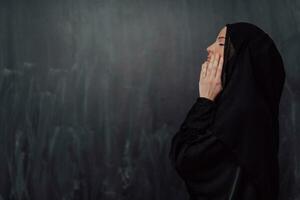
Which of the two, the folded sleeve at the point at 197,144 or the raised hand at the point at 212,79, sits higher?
the raised hand at the point at 212,79

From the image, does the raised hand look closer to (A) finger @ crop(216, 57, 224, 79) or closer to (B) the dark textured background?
(A) finger @ crop(216, 57, 224, 79)

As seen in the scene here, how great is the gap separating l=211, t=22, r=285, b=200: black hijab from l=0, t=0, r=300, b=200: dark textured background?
1.24ft

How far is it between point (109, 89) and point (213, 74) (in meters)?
0.48

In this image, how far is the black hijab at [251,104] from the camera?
3.02 ft

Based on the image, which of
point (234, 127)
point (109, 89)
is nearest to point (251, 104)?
point (234, 127)

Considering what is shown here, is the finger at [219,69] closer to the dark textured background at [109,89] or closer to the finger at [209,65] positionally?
the finger at [209,65]

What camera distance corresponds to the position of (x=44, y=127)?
Result: 1.37 metres

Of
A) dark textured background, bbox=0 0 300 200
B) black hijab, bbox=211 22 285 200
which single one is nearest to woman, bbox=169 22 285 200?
black hijab, bbox=211 22 285 200

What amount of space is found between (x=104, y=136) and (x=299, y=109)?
0.65 metres

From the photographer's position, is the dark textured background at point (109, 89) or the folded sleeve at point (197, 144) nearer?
the folded sleeve at point (197, 144)

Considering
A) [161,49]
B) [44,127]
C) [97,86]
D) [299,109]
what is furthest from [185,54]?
[44,127]

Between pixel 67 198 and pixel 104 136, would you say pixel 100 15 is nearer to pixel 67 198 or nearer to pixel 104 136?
pixel 104 136

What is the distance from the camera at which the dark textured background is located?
1351 mm

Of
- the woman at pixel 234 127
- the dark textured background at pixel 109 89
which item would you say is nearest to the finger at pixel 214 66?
the woman at pixel 234 127
